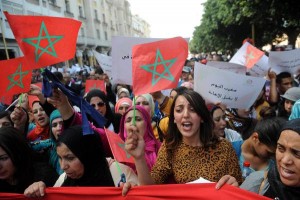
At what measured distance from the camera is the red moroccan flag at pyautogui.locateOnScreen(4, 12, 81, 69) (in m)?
2.72

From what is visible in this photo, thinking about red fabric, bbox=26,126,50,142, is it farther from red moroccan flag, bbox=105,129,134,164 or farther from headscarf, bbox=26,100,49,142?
red moroccan flag, bbox=105,129,134,164

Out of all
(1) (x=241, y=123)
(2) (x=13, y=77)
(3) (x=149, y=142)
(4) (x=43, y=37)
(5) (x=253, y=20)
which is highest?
(5) (x=253, y=20)

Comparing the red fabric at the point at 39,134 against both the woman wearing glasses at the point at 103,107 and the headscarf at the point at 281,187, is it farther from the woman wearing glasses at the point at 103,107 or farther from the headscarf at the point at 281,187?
the headscarf at the point at 281,187

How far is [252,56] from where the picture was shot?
5852 mm

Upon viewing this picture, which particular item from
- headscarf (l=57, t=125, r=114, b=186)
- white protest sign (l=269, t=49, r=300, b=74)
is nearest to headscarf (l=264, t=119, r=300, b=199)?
headscarf (l=57, t=125, r=114, b=186)

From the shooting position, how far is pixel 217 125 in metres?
3.21

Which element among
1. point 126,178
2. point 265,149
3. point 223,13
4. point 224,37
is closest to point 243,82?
point 265,149

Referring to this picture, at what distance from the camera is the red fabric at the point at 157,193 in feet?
5.73

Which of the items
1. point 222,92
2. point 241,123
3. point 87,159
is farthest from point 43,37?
point 241,123

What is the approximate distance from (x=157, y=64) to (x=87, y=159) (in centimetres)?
93

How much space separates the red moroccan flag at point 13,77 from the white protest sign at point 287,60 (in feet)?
12.3

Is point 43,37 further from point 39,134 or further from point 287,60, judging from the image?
point 287,60

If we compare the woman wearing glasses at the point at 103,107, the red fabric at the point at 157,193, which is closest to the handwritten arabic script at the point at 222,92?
the woman wearing glasses at the point at 103,107

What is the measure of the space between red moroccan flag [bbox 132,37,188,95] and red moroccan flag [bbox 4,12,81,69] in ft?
2.21
